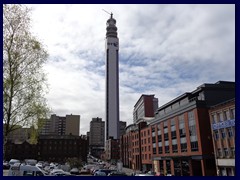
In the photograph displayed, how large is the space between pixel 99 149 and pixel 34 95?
553ft

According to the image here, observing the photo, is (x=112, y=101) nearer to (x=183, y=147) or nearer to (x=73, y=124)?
(x=73, y=124)

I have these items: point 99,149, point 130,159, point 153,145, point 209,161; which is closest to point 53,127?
point 99,149

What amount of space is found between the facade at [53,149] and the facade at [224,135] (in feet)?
206

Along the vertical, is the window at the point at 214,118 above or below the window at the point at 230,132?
above

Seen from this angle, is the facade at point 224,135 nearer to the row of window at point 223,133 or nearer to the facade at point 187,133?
the row of window at point 223,133

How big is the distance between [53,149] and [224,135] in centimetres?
7255

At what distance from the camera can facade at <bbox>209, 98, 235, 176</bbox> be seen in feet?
124

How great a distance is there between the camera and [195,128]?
45375mm

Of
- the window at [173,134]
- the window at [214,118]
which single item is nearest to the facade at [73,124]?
the window at [173,134]

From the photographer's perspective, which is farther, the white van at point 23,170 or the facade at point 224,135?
the facade at point 224,135

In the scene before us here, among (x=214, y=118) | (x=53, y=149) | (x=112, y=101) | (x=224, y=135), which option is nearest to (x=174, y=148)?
(x=214, y=118)

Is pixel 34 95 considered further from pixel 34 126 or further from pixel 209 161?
pixel 209 161

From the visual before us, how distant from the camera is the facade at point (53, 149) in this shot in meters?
93.1

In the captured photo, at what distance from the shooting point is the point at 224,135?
3994 cm
